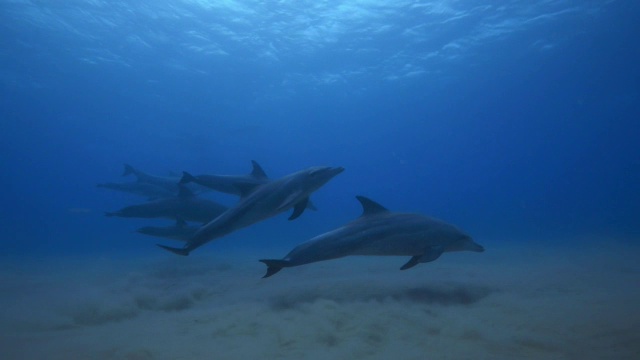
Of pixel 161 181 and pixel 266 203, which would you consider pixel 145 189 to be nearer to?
pixel 161 181

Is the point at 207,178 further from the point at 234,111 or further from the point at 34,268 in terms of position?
the point at 234,111

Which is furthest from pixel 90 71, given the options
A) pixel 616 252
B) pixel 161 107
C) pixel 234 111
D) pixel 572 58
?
pixel 572 58

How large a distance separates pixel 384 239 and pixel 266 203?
2052 mm

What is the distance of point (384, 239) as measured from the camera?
21.1 ft

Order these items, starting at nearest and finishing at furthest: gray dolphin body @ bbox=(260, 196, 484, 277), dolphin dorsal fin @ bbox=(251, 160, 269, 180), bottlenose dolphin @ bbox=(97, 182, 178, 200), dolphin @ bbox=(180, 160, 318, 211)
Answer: gray dolphin body @ bbox=(260, 196, 484, 277)
dolphin @ bbox=(180, 160, 318, 211)
dolphin dorsal fin @ bbox=(251, 160, 269, 180)
bottlenose dolphin @ bbox=(97, 182, 178, 200)

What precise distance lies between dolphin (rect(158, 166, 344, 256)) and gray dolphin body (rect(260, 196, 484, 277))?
0.73 m

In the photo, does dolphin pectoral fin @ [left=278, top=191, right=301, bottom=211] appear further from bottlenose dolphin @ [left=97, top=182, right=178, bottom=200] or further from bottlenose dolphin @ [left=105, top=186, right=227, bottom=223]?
bottlenose dolphin @ [left=97, top=182, right=178, bottom=200]

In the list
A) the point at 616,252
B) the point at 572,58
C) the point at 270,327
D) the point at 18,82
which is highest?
the point at 572,58

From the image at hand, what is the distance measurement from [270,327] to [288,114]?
46.5 metres

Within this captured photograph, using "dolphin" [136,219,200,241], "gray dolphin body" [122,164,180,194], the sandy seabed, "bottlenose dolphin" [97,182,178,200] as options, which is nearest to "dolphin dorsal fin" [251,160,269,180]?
the sandy seabed

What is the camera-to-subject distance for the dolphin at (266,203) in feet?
19.9

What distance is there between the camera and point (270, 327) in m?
5.64

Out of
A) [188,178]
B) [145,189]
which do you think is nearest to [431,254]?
[188,178]

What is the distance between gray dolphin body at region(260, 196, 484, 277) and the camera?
5969 millimetres
